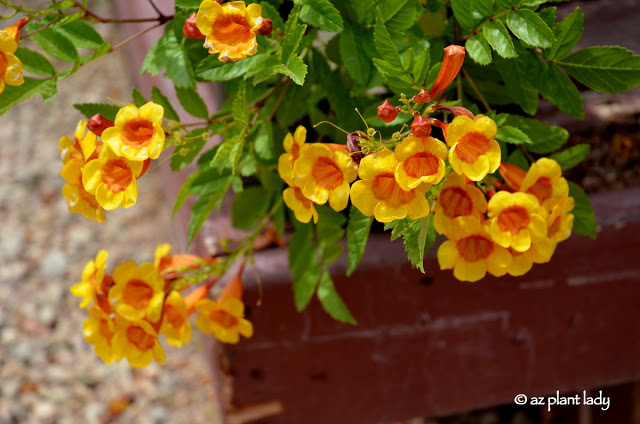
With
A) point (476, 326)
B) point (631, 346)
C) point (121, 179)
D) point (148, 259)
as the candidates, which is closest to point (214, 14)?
point (121, 179)

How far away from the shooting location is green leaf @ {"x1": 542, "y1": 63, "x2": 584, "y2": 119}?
3.09ft

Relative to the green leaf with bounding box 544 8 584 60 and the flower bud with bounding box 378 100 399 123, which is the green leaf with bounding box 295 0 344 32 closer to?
the flower bud with bounding box 378 100 399 123

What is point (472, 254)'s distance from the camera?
2.86 ft

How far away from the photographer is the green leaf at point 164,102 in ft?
3.22

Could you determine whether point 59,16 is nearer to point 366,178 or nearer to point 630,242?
point 366,178

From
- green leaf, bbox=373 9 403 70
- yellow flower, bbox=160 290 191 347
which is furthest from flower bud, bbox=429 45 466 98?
yellow flower, bbox=160 290 191 347

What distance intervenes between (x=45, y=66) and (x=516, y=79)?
26.5 inches

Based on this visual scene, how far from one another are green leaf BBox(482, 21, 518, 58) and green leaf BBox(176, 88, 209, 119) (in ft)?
1.40

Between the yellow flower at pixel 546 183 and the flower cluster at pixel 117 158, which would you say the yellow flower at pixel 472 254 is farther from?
the flower cluster at pixel 117 158

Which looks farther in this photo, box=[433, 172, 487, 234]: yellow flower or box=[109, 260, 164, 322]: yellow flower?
box=[109, 260, 164, 322]: yellow flower

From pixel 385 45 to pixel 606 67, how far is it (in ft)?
1.02

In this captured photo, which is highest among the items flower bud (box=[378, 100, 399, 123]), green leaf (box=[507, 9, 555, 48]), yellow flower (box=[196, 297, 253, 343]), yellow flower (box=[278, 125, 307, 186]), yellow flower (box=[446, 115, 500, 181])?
green leaf (box=[507, 9, 555, 48])

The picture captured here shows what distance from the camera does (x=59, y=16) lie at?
938 millimetres

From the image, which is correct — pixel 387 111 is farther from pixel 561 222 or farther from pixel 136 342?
pixel 136 342
